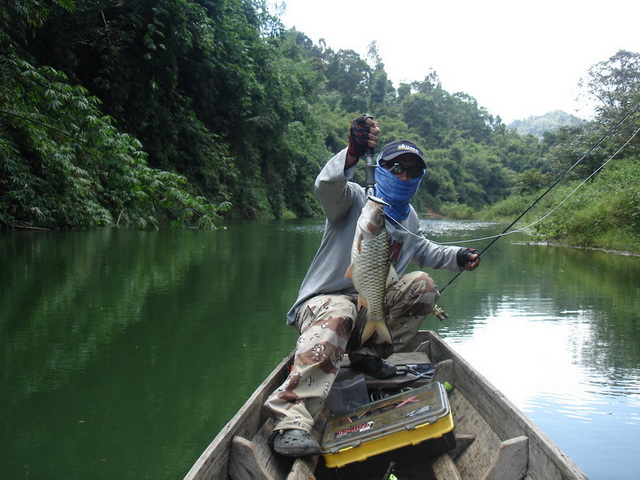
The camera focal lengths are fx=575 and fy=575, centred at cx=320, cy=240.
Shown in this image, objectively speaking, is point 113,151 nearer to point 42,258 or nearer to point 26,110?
point 26,110

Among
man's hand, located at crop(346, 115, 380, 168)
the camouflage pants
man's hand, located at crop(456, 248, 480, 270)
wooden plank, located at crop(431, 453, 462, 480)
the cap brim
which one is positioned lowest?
wooden plank, located at crop(431, 453, 462, 480)

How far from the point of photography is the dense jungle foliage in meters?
6.70

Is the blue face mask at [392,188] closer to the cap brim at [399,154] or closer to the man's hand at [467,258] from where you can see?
the cap brim at [399,154]

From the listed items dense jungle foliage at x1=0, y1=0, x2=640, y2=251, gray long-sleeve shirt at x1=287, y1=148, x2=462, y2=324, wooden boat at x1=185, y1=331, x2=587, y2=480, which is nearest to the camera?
wooden boat at x1=185, y1=331, x2=587, y2=480

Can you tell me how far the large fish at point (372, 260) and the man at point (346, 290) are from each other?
0.48 ft

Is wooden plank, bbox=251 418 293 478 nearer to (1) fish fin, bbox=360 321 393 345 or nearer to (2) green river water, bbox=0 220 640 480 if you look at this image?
(1) fish fin, bbox=360 321 393 345

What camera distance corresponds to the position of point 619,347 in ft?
17.9

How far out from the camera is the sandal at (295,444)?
7.36 feet

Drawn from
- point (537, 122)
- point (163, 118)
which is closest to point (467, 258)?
point (163, 118)

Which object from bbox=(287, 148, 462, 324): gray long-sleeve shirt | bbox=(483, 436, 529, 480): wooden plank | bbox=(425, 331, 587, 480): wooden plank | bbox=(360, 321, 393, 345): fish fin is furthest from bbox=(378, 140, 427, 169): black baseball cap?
bbox=(483, 436, 529, 480): wooden plank

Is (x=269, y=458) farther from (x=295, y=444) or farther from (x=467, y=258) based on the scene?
(x=467, y=258)

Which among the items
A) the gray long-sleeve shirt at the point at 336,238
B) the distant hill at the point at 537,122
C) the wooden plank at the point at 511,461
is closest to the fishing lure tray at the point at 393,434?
the wooden plank at the point at 511,461

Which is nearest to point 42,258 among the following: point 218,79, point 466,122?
point 218,79

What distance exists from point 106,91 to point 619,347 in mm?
15029
